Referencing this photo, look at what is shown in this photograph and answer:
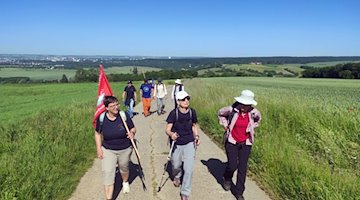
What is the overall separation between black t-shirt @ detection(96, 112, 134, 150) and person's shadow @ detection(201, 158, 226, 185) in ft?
6.60

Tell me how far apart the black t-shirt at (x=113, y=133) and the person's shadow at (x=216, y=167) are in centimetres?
201

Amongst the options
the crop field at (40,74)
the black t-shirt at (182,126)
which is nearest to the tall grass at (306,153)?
the black t-shirt at (182,126)

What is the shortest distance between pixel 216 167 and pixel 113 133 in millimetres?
2882

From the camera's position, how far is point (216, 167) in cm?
748

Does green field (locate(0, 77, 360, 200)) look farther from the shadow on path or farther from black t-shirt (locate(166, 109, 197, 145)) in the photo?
black t-shirt (locate(166, 109, 197, 145))

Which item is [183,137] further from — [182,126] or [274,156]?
[274,156]

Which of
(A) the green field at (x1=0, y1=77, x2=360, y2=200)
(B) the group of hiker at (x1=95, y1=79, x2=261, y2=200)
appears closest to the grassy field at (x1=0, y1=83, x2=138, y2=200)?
(A) the green field at (x1=0, y1=77, x2=360, y2=200)

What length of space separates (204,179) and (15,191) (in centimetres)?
316

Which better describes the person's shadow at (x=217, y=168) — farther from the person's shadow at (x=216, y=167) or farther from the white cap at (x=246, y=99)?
the white cap at (x=246, y=99)

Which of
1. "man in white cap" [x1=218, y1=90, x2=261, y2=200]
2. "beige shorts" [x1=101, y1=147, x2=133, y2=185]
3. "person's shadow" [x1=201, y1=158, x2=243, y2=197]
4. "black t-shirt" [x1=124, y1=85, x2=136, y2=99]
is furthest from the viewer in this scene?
"black t-shirt" [x1=124, y1=85, x2=136, y2=99]

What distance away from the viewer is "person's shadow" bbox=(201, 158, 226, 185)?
6756mm

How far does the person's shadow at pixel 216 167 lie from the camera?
6756mm

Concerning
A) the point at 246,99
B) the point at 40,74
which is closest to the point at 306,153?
the point at 246,99

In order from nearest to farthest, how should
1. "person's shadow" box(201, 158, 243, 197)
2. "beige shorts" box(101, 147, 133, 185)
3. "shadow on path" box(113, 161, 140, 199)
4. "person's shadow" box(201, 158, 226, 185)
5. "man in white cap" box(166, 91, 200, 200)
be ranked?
"beige shorts" box(101, 147, 133, 185) < "man in white cap" box(166, 91, 200, 200) < "shadow on path" box(113, 161, 140, 199) < "person's shadow" box(201, 158, 243, 197) < "person's shadow" box(201, 158, 226, 185)
